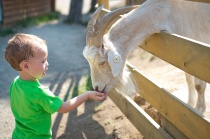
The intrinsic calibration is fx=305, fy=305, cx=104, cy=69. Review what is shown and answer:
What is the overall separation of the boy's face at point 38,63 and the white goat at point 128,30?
0.78 m

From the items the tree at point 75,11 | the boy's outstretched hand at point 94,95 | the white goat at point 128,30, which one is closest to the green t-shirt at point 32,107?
the boy's outstretched hand at point 94,95

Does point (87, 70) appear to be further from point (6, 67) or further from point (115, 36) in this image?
point (115, 36)

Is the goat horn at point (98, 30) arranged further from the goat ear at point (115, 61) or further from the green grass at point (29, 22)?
the green grass at point (29, 22)

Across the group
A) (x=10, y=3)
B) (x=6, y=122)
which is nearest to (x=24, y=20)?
(x=10, y=3)

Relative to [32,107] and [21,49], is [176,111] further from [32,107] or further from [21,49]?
[21,49]

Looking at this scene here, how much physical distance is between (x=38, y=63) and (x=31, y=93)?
0.78 ft

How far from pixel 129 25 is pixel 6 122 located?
223cm

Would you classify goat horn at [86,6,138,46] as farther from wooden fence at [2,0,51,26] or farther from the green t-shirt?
wooden fence at [2,0,51,26]

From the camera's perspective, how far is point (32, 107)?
2.39 m

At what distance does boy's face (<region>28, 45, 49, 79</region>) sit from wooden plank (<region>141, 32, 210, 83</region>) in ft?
3.63

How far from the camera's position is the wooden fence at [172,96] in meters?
2.29

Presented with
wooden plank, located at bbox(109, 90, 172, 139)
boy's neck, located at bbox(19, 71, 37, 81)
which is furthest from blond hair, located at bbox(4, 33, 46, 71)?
wooden plank, located at bbox(109, 90, 172, 139)

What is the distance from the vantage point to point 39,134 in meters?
2.47

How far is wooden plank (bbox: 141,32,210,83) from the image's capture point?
7.20 ft
